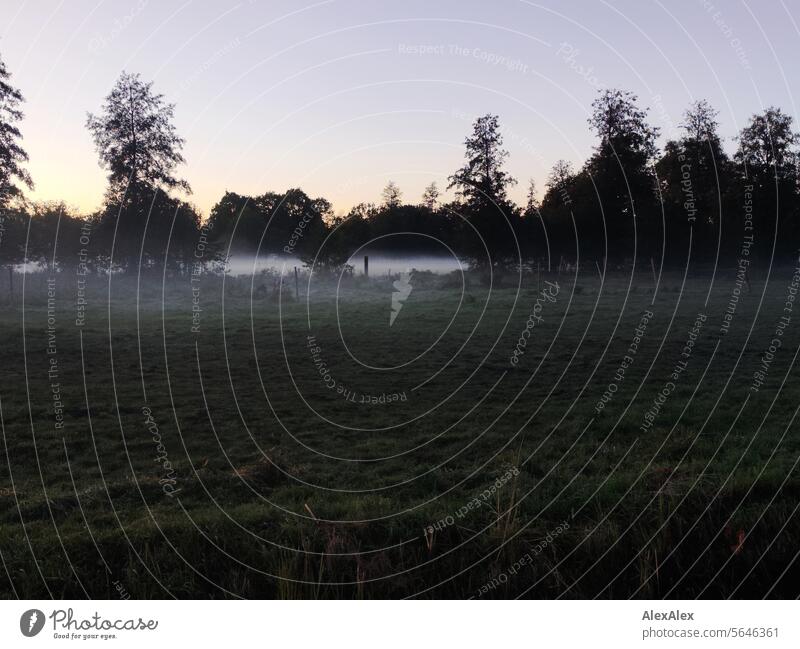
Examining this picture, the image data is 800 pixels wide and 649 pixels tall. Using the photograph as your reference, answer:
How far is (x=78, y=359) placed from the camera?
68.0 feet

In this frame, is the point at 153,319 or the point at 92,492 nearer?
the point at 92,492

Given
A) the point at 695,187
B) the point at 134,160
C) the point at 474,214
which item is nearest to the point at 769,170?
the point at 695,187

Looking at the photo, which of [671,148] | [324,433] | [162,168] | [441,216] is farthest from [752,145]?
[324,433]

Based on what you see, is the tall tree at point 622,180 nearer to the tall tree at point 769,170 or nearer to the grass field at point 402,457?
the tall tree at point 769,170

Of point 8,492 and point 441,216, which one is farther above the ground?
point 441,216

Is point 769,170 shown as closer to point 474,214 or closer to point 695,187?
point 695,187

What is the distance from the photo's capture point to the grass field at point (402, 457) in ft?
17.9

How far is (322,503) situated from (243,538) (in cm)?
219

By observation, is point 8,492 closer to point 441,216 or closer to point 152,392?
point 152,392

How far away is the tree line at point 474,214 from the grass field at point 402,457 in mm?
14801
